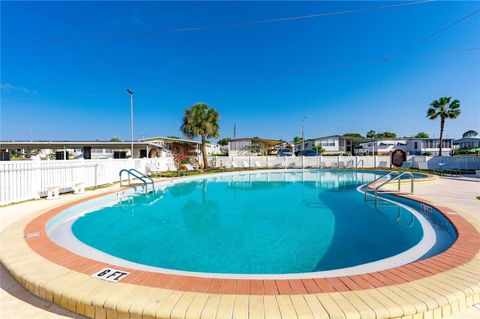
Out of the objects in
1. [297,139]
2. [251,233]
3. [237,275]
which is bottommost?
[251,233]

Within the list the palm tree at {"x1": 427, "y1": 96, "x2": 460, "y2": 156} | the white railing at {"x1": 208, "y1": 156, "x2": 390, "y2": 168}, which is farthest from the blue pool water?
the palm tree at {"x1": 427, "y1": 96, "x2": 460, "y2": 156}

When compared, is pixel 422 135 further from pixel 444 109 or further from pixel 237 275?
pixel 237 275

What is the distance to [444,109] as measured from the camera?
26547mm

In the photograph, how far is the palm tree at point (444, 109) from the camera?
26.0 m

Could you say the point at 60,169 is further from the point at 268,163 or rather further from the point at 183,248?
the point at 268,163

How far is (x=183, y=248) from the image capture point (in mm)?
4801

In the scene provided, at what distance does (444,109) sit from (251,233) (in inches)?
1259

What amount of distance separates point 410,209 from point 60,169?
12.6m

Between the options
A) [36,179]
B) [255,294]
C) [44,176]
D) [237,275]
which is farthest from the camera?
[44,176]

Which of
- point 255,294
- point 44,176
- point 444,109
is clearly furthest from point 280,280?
point 444,109

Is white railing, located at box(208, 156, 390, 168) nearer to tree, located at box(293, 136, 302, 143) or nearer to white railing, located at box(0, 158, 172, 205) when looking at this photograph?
white railing, located at box(0, 158, 172, 205)

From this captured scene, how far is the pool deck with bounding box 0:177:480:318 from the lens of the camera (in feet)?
6.94

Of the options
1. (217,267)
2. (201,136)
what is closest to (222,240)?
(217,267)

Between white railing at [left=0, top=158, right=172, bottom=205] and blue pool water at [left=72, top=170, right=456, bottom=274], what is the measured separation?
2611 millimetres
